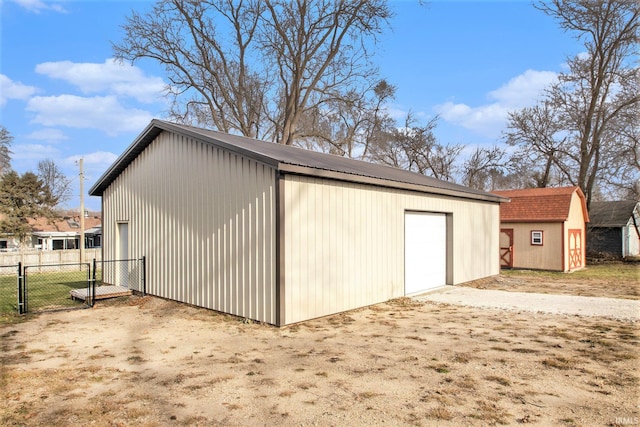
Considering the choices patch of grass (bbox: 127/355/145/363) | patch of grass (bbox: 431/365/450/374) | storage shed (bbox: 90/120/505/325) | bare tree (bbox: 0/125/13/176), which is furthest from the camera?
bare tree (bbox: 0/125/13/176)

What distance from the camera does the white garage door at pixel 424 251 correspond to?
10.4m

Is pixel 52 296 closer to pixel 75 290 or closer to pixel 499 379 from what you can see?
pixel 75 290

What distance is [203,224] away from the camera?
8.47 metres

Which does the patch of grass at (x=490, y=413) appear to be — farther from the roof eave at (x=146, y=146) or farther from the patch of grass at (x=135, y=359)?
the roof eave at (x=146, y=146)

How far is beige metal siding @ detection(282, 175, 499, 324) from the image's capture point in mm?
7164

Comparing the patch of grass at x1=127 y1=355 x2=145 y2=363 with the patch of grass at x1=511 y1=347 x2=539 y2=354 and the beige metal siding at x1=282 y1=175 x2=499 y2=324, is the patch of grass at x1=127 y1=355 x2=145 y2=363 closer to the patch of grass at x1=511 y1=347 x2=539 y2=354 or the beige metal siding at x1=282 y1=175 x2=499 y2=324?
the beige metal siding at x1=282 y1=175 x2=499 y2=324

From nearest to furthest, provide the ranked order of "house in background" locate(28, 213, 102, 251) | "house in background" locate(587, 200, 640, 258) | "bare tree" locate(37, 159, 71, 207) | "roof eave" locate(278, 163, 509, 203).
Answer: "roof eave" locate(278, 163, 509, 203) < "house in background" locate(587, 200, 640, 258) < "house in background" locate(28, 213, 102, 251) < "bare tree" locate(37, 159, 71, 207)

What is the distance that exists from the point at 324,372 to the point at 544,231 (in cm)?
1630

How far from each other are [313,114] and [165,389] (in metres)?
20.9

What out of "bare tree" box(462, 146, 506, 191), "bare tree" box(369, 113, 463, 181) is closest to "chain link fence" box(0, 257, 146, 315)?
"bare tree" box(369, 113, 463, 181)

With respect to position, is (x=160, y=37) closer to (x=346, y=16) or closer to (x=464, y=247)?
(x=346, y=16)

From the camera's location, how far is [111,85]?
611 inches

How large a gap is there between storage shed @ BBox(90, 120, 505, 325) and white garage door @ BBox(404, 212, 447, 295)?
29 millimetres

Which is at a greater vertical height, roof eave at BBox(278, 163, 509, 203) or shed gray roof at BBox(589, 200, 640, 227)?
roof eave at BBox(278, 163, 509, 203)
